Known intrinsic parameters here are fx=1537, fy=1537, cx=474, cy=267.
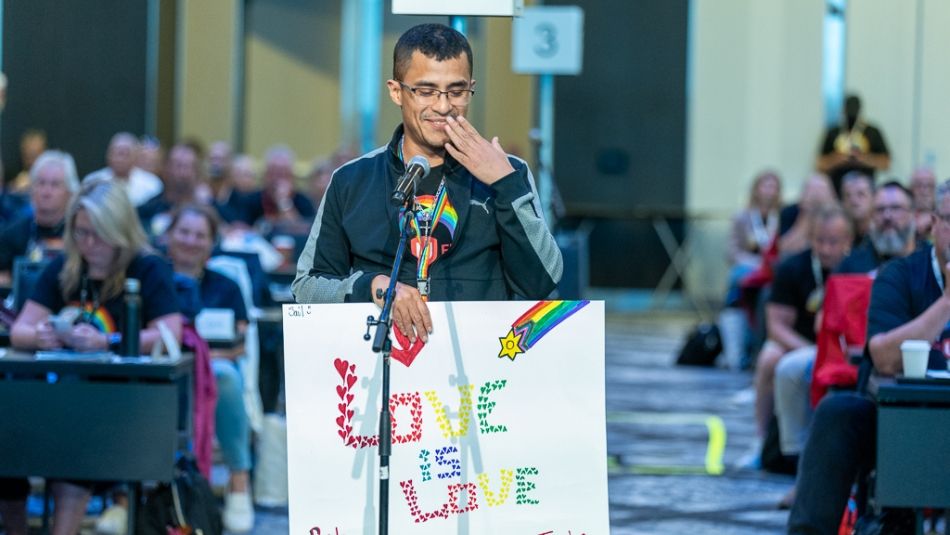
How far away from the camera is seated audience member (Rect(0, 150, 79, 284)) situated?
8531 millimetres

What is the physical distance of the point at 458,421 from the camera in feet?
11.1

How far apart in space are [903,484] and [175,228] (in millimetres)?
3852

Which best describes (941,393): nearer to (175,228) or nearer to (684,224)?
(175,228)

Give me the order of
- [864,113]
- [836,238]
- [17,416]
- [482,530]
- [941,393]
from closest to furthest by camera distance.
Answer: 1. [482,530]
2. [941,393]
3. [17,416]
4. [836,238]
5. [864,113]

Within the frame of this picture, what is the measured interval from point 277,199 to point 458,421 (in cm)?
959

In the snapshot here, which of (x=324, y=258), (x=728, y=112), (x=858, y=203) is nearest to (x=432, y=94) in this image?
(x=324, y=258)

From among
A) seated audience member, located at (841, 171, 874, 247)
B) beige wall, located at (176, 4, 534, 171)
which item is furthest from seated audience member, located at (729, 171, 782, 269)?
beige wall, located at (176, 4, 534, 171)

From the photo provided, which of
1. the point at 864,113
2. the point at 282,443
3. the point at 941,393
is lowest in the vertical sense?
the point at 282,443

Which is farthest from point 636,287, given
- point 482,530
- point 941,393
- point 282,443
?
point 482,530

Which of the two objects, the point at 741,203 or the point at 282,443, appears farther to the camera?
the point at 741,203

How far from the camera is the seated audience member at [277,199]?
12.7 metres

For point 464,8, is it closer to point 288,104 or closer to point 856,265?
point 856,265

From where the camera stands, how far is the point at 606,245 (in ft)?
62.7

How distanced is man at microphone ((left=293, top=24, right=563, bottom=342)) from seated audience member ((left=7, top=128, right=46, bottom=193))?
6481 millimetres
